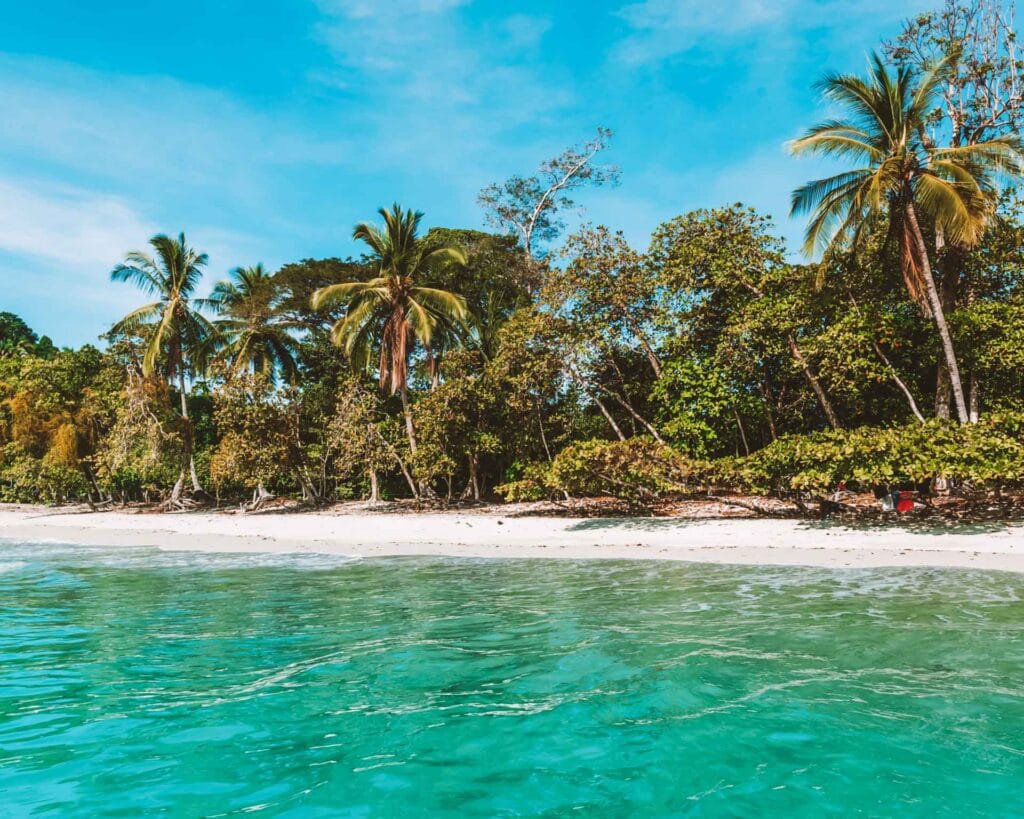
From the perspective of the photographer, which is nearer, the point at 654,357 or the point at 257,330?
the point at 654,357

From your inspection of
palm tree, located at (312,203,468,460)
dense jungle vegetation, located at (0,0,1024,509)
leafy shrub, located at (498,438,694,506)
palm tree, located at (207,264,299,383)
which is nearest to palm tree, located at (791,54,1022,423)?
dense jungle vegetation, located at (0,0,1024,509)

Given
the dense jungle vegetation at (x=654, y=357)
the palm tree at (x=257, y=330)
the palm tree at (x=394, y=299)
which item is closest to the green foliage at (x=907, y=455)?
the dense jungle vegetation at (x=654, y=357)

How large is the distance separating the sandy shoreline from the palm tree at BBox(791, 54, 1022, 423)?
13.0ft

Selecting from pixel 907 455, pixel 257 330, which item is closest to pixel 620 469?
pixel 907 455

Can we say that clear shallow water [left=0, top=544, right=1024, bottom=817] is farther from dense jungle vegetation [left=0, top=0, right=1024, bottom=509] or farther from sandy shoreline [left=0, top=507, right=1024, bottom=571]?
dense jungle vegetation [left=0, top=0, right=1024, bottom=509]

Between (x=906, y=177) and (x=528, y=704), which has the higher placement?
(x=906, y=177)

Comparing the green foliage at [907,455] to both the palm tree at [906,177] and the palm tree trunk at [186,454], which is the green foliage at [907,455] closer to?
the palm tree at [906,177]

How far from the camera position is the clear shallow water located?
11.2ft

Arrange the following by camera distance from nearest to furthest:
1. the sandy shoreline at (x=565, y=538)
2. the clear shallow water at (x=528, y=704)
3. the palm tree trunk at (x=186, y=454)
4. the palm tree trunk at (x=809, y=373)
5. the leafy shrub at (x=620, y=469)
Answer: the clear shallow water at (x=528, y=704)
the sandy shoreline at (x=565, y=538)
the leafy shrub at (x=620, y=469)
the palm tree trunk at (x=809, y=373)
the palm tree trunk at (x=186, y=454)

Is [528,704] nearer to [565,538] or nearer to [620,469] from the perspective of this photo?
[565,538]

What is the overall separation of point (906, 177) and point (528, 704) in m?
15.3

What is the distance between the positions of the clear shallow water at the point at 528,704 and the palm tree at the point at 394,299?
14.6 m

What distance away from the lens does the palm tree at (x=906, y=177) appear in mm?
13930

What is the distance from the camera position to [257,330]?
89.9ft
